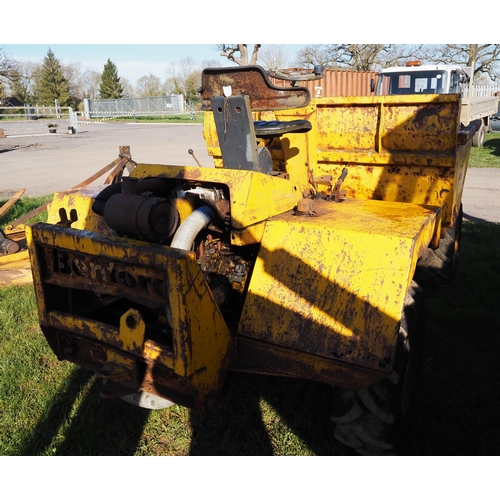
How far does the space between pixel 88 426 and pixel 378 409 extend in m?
1.76

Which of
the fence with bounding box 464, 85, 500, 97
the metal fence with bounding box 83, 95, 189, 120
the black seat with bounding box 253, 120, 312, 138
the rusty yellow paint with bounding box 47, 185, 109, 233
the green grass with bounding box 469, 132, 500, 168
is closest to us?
the black seat with bounding box 253, 120, 312, 138

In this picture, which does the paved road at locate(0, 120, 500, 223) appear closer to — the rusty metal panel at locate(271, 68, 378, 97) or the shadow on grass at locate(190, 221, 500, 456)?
the rusty metal panel at locate(271, 68, 378, 97)

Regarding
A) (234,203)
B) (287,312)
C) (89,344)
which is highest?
(234,203)

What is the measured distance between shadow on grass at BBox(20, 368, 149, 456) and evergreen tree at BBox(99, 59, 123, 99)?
201 feet

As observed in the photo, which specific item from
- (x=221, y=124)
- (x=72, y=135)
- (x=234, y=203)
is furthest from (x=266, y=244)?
(x=72, y=135)

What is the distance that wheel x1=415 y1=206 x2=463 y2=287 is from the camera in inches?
176

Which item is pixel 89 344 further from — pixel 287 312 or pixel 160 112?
pixel 160 112

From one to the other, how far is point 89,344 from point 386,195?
2.45 metres

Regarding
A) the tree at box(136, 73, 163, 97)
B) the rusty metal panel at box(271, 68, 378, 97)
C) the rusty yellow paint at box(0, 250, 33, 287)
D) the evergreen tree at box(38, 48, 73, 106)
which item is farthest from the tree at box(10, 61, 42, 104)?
the rusty yellow paint at box(0, 250, 33, 287)

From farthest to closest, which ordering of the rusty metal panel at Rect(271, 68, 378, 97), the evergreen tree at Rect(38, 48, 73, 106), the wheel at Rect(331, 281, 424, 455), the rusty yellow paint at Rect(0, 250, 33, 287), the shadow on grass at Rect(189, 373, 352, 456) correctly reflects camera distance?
the evergreen tree at Rect(38, 48, 73, 106) → the rusty metal panel at Rect(271, 68, 378, 97) → the rusty yellow paint at Rect(0, 250, 33, 287) → the shadow on grass at Rect(189, 373, 352, 456) → the wheel at Rect(331, 281, 424, 455)

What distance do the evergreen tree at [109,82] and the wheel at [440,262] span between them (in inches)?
2389

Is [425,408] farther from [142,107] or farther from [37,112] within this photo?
[37,112]

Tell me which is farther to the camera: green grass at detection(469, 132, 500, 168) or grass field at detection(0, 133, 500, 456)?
green grass at detection(469, 132, 500, 168)

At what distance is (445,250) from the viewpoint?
14.7ft
